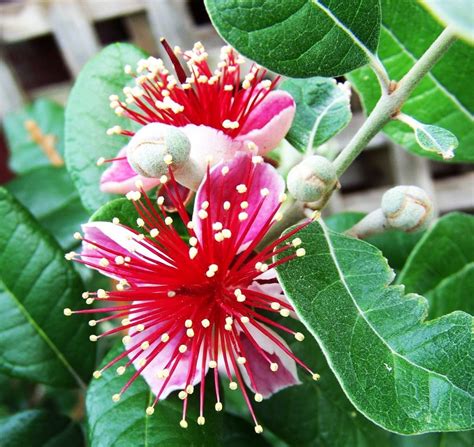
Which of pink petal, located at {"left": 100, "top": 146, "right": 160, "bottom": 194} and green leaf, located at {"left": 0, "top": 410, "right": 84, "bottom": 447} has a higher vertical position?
pink petal, located at {"left": 100, "top": 146, "right": 160, "bottom": 194}

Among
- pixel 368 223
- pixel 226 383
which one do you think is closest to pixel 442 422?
pixel 368 223

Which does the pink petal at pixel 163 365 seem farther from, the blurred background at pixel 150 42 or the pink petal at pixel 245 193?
the blurred background at pixel 150 42

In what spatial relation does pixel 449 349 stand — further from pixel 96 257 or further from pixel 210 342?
pixel 96 257

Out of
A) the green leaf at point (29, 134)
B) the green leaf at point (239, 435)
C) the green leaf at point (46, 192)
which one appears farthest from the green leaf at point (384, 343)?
the green leaf at point (29, 134)

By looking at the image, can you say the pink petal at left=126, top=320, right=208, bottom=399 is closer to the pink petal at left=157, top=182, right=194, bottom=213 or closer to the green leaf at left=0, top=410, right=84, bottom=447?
the pink petal at left=157, top=182, right=194, bottom=213

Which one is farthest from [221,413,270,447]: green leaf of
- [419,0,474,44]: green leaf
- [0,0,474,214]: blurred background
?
[0,0,474,214]: blurred background

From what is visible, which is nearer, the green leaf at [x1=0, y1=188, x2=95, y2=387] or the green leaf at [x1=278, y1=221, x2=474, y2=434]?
the green leaf at [x1=278, y1=221, x2=474, y2=434]
